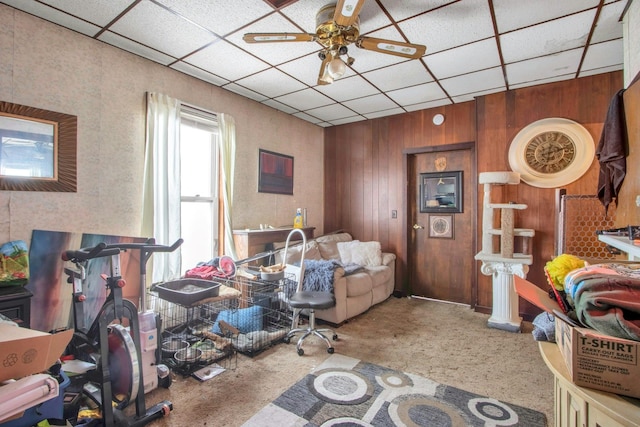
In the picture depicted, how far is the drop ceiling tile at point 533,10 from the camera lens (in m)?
2.07

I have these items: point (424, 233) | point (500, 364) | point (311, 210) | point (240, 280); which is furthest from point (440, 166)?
point (240, 280)

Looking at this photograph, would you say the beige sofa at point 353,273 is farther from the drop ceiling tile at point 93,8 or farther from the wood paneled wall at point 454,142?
the drop ceiling tile at point 93,8

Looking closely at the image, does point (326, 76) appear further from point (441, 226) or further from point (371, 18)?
point (441, 226)

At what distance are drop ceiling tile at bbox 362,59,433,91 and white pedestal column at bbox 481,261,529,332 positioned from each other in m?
2.12

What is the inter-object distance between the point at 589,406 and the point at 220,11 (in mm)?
2708

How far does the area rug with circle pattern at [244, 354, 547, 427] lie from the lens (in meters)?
1.84

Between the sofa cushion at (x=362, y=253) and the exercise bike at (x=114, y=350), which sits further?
the sofa cushion at (x=362, y=253)

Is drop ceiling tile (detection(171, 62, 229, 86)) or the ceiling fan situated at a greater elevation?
drop ceiling tile (detection(171, 62, 229, 86))

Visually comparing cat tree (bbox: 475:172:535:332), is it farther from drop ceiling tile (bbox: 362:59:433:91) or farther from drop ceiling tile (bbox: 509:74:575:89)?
drop ceiling tile (bbox: 362:59:433:91)

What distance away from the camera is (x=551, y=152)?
135 inches

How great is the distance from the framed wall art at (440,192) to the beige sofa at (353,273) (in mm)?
897

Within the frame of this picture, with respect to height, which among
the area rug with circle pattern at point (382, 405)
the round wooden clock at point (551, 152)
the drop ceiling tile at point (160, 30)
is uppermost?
the drop ceiling tile at point (160, 30)

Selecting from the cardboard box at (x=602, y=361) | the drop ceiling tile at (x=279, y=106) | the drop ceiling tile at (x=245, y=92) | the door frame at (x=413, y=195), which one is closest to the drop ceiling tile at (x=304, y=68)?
the drop ceiling tile at (x=245, y=92)

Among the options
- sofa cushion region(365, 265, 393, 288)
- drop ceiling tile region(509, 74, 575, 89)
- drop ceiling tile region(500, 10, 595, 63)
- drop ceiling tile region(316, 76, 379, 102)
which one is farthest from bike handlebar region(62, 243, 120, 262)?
drop ceiling tile region(509, 74, 575, 89)
